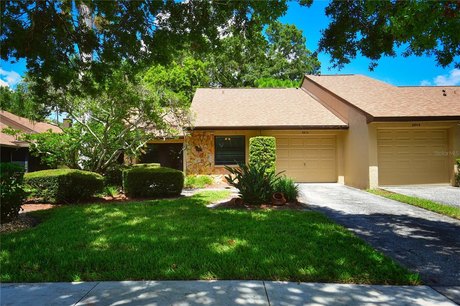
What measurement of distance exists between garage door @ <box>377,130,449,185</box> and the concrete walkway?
40.5ft

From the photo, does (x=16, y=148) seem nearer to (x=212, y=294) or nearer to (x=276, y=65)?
(x=212, y=294)

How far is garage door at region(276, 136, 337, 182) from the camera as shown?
659 inches

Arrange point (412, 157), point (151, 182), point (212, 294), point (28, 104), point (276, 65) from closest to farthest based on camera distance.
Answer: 1. point (212, 294)
2. point (151, 182)
3. point (28, 104)
4. point (412, 157)
5. point (276, 65)

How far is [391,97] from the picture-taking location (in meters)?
16.0

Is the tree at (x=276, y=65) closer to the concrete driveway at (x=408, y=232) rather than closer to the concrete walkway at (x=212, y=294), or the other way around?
the concrete driveway at (x=408, y=232)

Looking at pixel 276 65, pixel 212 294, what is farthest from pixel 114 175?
pixel 276 65

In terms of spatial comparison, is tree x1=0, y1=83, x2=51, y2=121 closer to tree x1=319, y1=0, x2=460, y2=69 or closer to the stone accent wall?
the stone accent wall

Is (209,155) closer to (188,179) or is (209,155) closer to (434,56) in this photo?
(188,179)

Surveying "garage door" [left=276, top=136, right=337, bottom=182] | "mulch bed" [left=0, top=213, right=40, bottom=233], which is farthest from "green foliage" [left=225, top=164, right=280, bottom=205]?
"garage door" [left=276, top=136, right=337, bottom=182]

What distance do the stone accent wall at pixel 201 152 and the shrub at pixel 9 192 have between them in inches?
389

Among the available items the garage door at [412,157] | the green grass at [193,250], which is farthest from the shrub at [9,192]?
the garage door at [412,157]

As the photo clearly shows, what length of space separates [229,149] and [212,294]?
44.1ft

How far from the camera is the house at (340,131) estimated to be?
1427cm

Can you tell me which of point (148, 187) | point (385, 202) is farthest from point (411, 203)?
point (148, 187)
